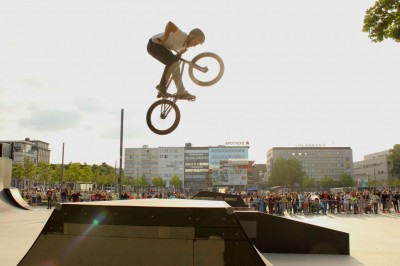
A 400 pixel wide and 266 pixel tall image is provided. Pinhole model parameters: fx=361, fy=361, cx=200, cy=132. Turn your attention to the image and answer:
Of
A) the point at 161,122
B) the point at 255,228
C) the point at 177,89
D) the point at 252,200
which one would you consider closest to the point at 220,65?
the point at 177,89

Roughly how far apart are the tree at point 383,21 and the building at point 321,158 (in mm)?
159358

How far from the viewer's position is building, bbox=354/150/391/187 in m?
130

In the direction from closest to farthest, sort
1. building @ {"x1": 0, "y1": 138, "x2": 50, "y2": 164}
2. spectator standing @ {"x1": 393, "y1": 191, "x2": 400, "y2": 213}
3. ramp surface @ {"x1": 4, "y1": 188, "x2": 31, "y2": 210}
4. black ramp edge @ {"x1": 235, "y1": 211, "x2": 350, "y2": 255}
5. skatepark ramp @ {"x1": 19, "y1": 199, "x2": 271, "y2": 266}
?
1. skatepark ramp @ {"x1": 19, "y1": 199, "x2": 271, "y2": 266}
2. black ramp edge @ {"x1": 235, "y1": 211, "x2": 350, "y2": 255}
3. ramp surface @ {"x1": 4, "y1": 188, "x2": 31, "y2": 210}
4. spectator standing @ {"x1": 393, "y1": 191, "x2": 400, "y2": 213}
5. building @ {"x1": 0, "y1": 138, "x2": 50, "y2": 164}

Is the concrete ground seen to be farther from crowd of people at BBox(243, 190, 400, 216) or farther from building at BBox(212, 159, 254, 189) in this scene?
building at BBox(212, 159, 254, 189)

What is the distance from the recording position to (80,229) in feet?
12.4

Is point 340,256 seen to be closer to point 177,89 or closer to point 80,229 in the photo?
point 177,89

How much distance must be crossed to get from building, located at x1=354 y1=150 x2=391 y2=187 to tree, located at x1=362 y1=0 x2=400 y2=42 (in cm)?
11346

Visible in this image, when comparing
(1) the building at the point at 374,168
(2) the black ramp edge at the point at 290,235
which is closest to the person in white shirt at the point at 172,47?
(2) the black ramp edge at the point at 290,235

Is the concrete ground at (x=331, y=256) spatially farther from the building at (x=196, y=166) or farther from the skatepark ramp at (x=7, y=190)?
the building at (x=196, y=166)

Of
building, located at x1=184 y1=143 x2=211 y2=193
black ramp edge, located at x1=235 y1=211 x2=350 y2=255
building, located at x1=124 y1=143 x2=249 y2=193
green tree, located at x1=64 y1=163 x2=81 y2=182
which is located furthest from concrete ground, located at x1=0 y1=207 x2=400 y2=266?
building, located at x1=184 y1=143 x2=211 y2=193

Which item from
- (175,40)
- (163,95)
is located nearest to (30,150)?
(163,95)

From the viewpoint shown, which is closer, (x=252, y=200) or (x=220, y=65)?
(x=220, y=65)

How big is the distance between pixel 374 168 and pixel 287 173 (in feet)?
129

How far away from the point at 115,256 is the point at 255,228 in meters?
7.11
